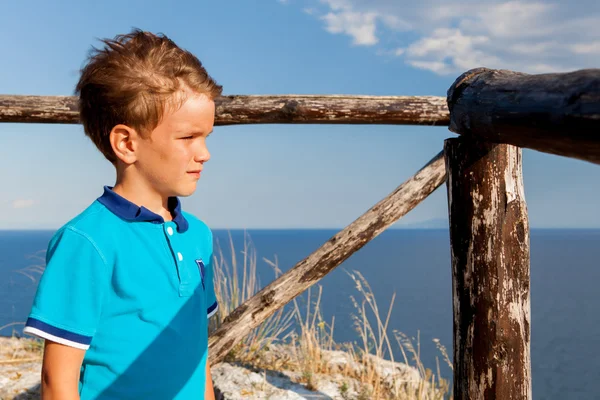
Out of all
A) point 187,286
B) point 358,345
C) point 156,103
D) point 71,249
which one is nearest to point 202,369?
point 187,286

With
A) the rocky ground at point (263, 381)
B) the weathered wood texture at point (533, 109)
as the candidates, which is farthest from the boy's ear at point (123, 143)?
the rocky ground at point (263, 381)

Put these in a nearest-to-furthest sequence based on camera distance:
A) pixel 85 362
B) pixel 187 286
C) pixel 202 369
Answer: pixel 85 362 < pixel 187 286 < pixel 202 369

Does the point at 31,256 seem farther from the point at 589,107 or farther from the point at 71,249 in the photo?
the point at 589,107

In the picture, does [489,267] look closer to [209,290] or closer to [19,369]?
[209,290]

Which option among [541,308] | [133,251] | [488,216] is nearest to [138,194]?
[133,251]

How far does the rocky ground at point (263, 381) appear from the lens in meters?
3.12

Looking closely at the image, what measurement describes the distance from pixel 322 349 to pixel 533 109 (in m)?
2.82

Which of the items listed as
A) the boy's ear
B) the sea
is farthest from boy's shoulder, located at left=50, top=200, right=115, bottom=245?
the sea

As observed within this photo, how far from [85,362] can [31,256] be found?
3.11 m

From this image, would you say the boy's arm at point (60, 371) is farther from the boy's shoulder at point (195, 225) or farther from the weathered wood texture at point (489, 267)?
the weathered wood texture at point (489, 267)

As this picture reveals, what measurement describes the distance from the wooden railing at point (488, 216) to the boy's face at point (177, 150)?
789 millimetres

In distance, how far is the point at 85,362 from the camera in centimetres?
143

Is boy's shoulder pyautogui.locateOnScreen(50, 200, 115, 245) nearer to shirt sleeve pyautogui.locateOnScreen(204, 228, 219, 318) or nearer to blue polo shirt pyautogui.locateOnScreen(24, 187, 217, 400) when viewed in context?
blue polo shirt pyautogui.locateOnScreen(24, 187, 217, 400)

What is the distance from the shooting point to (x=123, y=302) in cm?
141
